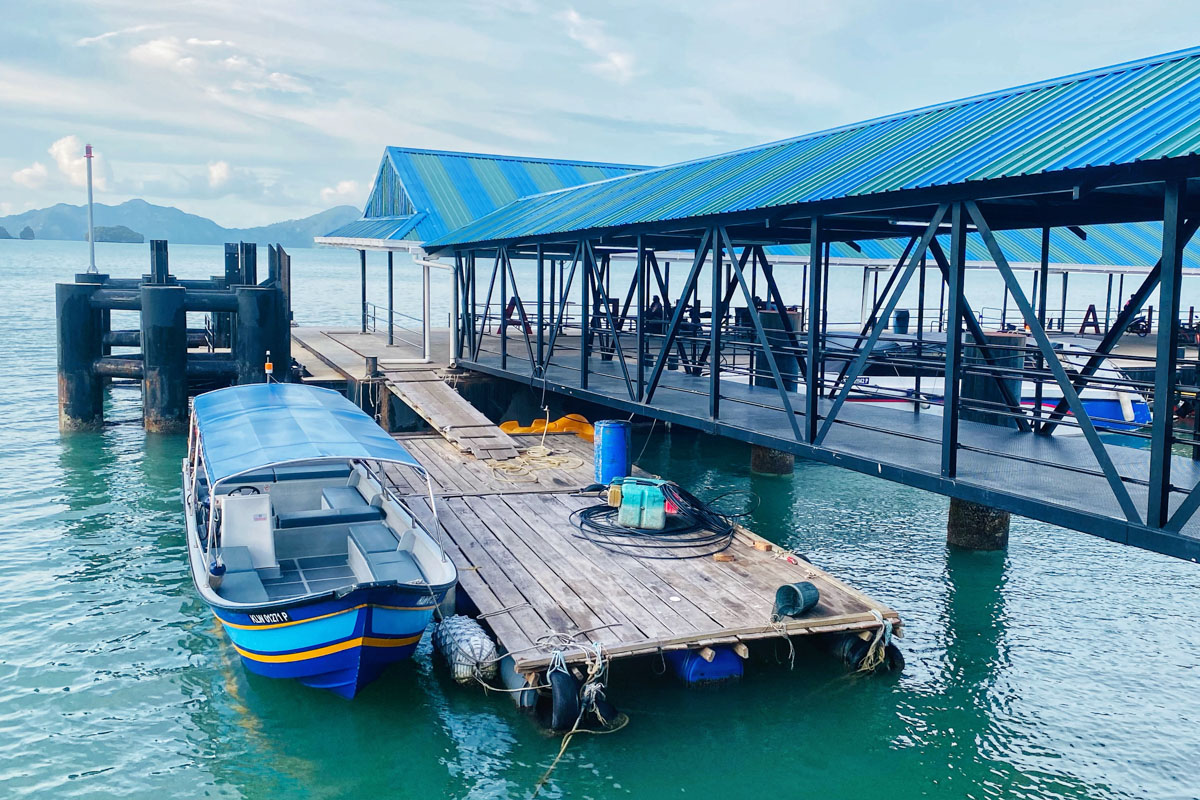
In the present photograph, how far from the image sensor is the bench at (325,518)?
12852 mm

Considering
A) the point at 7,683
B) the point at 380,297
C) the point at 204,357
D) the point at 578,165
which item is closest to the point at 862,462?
the point at 7,683

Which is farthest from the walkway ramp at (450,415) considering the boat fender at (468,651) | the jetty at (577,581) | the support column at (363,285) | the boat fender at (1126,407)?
the boat fender at (1126,407)

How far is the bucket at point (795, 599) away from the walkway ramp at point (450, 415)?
8.52 metres

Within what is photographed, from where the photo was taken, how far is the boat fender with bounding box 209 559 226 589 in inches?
426

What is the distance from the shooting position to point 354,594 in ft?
32.8

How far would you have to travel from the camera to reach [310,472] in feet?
48.4

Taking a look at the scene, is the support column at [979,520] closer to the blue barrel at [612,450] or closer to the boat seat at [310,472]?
the blue barrel at [612,450]

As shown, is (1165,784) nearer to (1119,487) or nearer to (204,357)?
(1119,487)

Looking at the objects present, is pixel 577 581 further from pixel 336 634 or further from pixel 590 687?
pixel 336 634

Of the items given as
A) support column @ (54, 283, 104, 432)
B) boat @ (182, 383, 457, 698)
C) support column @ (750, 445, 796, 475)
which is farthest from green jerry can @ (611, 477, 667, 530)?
support column @ (54, 283, 104, 432)

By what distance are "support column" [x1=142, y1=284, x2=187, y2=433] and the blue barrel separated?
13273 mm

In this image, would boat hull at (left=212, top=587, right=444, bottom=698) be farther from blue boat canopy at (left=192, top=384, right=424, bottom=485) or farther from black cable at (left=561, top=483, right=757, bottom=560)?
black cable at (left=561, top=483, right=757, bottom=560)

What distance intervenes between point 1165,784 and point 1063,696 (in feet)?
6.56

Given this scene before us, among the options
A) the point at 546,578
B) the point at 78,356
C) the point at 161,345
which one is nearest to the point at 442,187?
the point at 161,345
